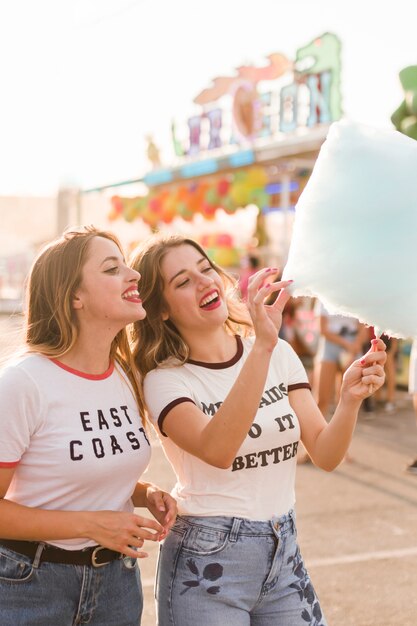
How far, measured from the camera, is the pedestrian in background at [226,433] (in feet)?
6.68

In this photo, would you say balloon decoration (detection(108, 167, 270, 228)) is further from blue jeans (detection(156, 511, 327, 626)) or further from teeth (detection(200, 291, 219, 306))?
blue jeans (detection(156, 511, 327, 626))

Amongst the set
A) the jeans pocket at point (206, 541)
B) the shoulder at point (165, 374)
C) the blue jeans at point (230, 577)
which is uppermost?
the shoulder at point (165, 374)

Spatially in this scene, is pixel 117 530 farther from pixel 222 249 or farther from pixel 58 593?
pixel 222 249

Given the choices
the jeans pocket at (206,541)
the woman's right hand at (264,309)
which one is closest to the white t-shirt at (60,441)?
the jeans pocket at (206,541)

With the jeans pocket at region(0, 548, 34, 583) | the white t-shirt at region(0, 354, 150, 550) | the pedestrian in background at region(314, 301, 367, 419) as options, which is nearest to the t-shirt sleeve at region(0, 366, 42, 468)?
the white t-shirt at region(0, 354, 150, 550)

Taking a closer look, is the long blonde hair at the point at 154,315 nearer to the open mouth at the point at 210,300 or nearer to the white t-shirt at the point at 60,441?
the open mouth at the point at 210,300

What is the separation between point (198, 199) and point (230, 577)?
11.4 metres

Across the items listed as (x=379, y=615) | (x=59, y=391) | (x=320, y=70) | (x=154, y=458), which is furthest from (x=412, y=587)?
(x=320, y=70)

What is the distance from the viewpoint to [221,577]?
83.0 inches

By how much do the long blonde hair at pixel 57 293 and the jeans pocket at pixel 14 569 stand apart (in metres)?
0.49

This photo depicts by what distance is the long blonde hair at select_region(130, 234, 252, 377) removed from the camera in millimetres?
2342

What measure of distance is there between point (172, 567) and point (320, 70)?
33.4ft

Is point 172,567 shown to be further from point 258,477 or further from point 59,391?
point 59,391

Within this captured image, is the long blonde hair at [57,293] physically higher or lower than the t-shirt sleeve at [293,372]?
higher
